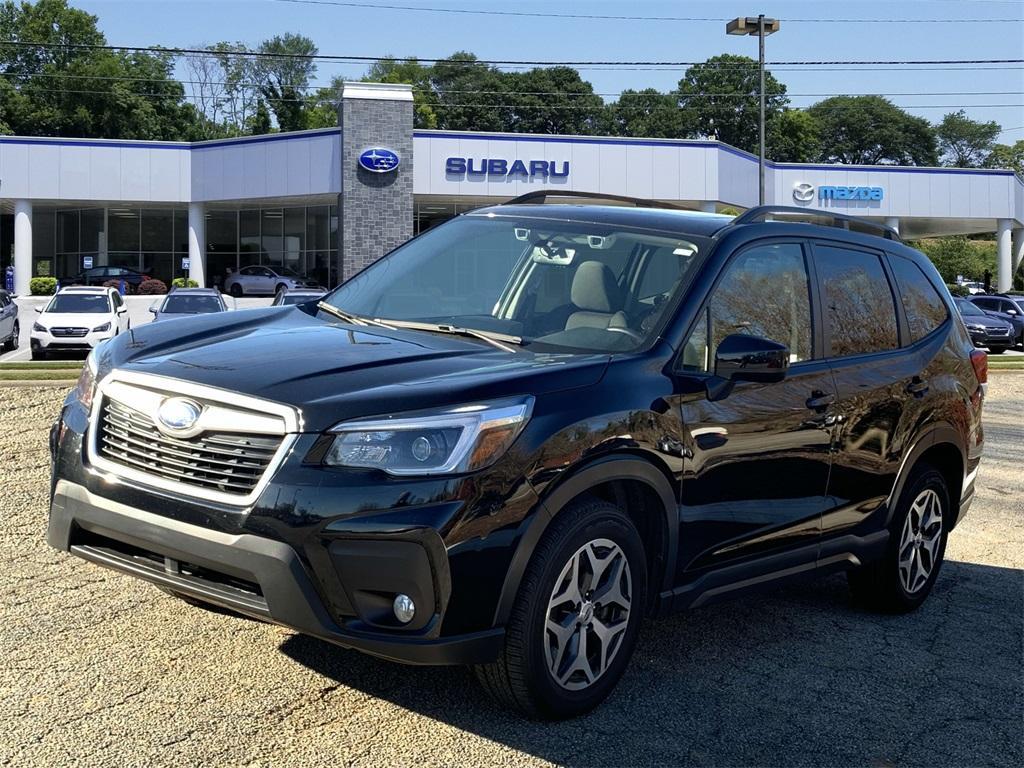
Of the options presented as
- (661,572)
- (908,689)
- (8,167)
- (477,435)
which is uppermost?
(8,167)

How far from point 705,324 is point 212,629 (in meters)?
2.37

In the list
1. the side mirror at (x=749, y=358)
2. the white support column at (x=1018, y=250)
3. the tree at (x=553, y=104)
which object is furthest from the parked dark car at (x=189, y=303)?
the tree at (x=553, y=104)

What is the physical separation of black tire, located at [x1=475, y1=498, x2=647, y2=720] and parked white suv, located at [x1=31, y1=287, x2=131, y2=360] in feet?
70.3

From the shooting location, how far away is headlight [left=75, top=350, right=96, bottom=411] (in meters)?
4.07

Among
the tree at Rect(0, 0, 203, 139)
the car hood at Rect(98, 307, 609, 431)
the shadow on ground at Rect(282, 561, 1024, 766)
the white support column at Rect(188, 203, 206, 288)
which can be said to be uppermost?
the tree at Rect(0, 0, 203, 139)

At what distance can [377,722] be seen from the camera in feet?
12.5

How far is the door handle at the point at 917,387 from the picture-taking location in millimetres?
5434

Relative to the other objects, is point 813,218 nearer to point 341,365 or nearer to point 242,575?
point 341,365

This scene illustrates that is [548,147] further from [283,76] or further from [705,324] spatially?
[283,76]

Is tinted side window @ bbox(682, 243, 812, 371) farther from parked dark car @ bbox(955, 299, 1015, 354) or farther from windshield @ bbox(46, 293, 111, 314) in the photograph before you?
parked dark car @ bbox(955, 299, 1015, 354)

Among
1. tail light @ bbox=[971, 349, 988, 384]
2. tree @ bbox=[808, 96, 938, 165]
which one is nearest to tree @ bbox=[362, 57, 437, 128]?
tree @ bbox=[808, 96, 938, 165]

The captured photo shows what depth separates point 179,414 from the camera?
3.63 m

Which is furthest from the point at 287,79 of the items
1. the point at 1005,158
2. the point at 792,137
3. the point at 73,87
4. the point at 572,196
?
the point at 572,196

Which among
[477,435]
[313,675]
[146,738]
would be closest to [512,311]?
[477,435]
